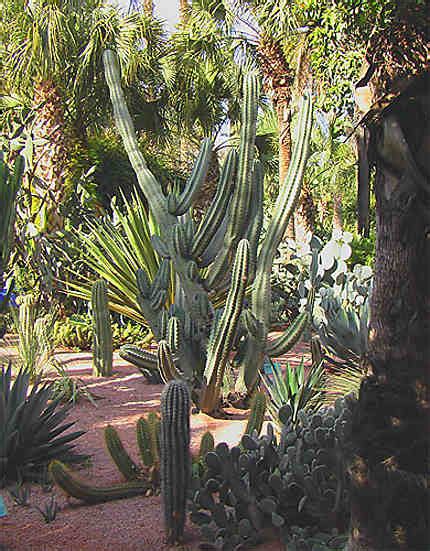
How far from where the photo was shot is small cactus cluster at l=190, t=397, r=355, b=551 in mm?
2777

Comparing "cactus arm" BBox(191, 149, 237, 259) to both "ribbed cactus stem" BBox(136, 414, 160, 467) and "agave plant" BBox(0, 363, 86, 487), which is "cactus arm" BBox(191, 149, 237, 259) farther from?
"ribbed cactus stem" BBox(136, 414, 160, 467)

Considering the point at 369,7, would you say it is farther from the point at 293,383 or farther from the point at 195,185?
the point at 195,185

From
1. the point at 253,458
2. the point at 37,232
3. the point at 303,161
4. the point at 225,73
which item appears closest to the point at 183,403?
the point at 253,458

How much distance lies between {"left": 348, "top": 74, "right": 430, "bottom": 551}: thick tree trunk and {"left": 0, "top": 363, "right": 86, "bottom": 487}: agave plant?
211 cm

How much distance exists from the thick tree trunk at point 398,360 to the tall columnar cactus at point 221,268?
8.07 feet

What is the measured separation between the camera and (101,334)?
22.0 feet

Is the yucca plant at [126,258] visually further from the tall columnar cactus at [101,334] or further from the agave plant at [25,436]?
the agave plant at [25,436]

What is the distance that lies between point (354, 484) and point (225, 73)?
12077 millimetres

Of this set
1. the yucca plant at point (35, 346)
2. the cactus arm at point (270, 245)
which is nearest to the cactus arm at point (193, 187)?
the cactus arm at point (270, 245)

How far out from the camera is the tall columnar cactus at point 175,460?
287 centimetres

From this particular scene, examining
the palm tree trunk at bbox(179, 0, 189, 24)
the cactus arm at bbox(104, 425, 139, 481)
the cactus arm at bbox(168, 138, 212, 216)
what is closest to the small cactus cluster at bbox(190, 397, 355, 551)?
the cactus arm at bbox(104, 425, 139, 481)

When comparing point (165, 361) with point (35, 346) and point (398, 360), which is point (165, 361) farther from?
point (398, 360)

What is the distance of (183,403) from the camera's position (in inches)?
117

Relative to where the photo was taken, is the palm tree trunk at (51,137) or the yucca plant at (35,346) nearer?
the yucca plant at (35,346)
